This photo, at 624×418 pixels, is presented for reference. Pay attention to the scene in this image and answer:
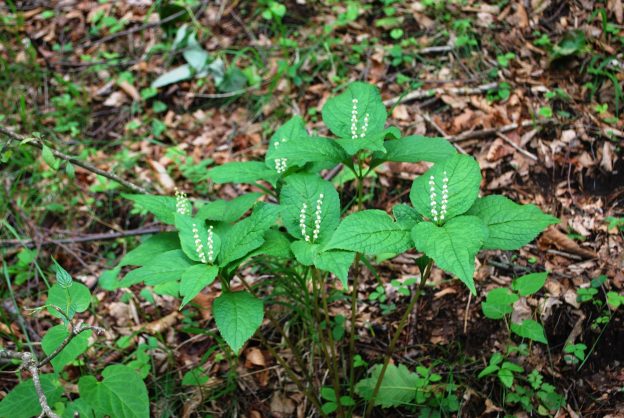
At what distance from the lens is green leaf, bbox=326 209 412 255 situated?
63.2 inches

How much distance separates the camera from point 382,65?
4129 millimetres

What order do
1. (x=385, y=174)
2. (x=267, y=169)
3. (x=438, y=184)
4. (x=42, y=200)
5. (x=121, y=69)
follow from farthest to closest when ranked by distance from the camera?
1. (x=121, y=69)
2. (x=42, y=200)
3. (x=385, y=174)
4. (x=267, y=169)
5. (x=438, y=184)

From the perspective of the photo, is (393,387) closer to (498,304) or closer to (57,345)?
(498,304)

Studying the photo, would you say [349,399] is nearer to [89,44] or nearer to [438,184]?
[438,184]

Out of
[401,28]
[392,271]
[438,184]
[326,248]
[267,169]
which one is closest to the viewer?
[326,248]

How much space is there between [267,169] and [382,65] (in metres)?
2.29

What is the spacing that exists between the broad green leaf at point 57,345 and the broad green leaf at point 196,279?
577 millimetres

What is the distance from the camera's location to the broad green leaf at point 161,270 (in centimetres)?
174

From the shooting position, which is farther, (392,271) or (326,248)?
(392,271)

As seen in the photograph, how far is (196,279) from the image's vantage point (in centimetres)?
168

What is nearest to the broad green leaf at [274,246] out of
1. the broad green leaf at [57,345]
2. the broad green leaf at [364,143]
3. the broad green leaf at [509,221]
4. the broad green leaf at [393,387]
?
the broad green leaf at [364,143]

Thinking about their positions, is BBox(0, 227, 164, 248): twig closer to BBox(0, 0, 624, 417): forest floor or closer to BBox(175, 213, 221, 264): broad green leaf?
BBox(0, 0, 624, 417): forest floor

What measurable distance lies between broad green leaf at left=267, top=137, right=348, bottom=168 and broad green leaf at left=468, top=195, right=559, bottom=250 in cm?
51

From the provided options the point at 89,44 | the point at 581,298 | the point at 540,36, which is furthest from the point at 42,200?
the point at 540,36
